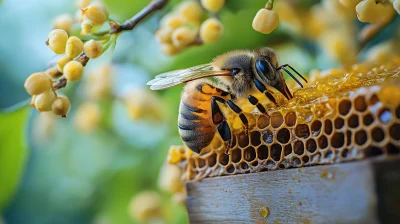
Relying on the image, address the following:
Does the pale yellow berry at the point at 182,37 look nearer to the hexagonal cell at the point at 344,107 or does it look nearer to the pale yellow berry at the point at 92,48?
the pale yellow berry at the point at 92,48

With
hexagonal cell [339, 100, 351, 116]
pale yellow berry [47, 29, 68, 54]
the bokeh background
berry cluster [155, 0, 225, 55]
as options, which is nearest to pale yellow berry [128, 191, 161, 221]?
the bokeh background

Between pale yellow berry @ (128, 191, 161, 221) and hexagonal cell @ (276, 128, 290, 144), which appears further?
pale yellow berry @ (128, 191, 161, 221)

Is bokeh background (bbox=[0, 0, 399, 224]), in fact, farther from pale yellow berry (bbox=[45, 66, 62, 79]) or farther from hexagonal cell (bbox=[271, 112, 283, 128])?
hexagonal cell (bbox=[271, 112, 283, 128])

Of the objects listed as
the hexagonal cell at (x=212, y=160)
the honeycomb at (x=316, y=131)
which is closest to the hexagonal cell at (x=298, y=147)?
the honeycomb at (x=316, y=131)

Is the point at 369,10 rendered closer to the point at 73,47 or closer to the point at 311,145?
the point at 311,145

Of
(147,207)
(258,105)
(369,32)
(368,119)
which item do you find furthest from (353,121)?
(147,207)

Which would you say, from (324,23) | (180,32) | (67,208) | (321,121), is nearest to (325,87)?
(321,121)

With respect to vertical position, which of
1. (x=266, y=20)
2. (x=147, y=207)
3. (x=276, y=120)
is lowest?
(x=147, y=207)
